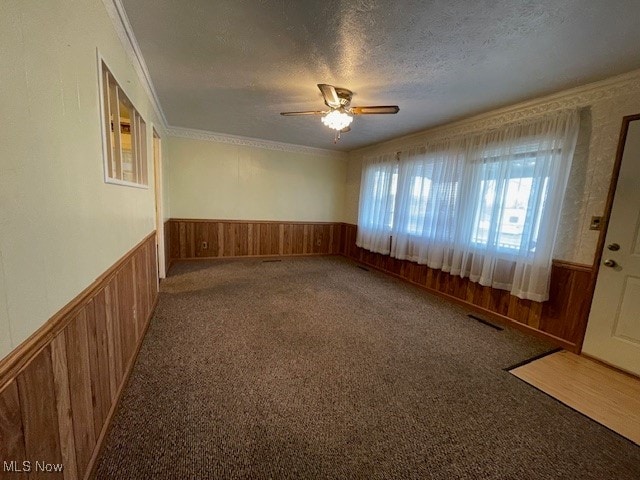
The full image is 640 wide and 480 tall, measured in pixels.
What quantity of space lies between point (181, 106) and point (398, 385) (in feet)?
12.5

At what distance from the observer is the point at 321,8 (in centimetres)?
151

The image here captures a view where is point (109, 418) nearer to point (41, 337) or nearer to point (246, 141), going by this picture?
point (41, 337)

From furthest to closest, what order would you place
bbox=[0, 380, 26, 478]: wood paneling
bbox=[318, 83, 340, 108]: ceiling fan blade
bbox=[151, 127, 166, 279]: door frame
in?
1. bbox=[151, 127, 166, 279]: door frame
2. bbox=[318, 83, 340, 108]: ceiling fan blade
3. bbox=[0, 380, 26, 478]: wood paneling

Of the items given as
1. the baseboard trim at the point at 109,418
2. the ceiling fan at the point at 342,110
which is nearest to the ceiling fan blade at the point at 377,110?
the ceiling fan at the point at 342,110

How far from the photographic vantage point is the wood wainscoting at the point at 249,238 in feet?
15.5

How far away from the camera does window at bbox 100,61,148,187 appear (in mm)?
1419

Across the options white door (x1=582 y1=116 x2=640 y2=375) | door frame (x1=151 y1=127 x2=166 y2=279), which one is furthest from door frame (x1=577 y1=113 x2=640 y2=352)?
door frame (x1=151 y1=127 x2=166 y2=279)

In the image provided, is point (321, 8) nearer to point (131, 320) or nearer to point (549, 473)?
point (131, 320)

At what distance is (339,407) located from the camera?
1571mm

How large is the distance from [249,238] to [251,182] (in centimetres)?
110

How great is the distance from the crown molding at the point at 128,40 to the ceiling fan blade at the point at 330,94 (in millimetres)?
1383

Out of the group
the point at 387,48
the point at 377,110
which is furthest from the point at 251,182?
the point at 387,48
